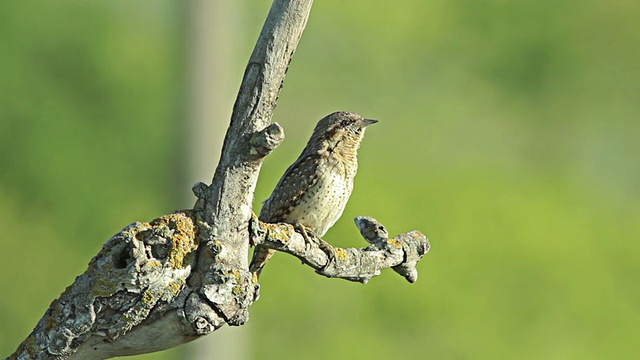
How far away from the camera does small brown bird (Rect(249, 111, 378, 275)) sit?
2180mm

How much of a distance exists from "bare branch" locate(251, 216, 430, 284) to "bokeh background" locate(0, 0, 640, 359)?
1.96 meters

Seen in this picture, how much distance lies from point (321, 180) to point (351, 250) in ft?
1.44

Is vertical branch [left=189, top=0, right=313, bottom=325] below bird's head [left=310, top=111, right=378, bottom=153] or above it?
above

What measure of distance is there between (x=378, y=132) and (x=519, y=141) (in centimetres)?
93

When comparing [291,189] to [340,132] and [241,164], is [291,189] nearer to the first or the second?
[340,132]

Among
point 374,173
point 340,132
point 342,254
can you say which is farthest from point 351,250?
point 374,173

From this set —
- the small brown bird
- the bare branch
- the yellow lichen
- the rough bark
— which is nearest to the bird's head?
the small brown bird

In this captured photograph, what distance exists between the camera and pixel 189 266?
4.64ft

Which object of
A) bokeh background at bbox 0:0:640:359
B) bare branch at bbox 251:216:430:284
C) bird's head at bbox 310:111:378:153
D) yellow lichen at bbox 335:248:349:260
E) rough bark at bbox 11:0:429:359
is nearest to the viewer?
rough bark at bbox 11:0:429:359

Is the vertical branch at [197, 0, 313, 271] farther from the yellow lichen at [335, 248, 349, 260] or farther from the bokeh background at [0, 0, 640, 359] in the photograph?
the bokeh background at [0, 0, 640, 359]

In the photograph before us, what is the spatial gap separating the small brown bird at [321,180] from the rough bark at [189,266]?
27.3 inches

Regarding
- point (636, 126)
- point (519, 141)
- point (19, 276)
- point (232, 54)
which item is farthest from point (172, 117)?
point (636, 126)

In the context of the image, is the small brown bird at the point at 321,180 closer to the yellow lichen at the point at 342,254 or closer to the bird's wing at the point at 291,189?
the bird's wing at the point at 291,189

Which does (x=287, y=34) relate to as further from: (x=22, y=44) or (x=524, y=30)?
(x=524, y=30)
